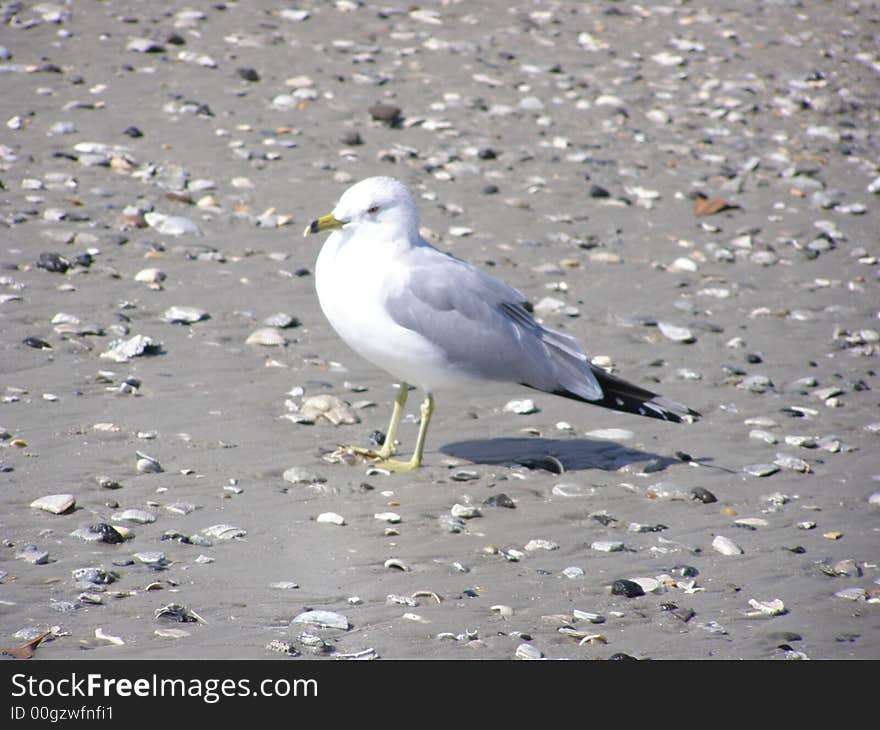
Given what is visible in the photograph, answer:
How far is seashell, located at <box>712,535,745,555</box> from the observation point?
5.18m

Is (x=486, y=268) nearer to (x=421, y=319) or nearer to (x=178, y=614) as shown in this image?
(x=421, y=319)

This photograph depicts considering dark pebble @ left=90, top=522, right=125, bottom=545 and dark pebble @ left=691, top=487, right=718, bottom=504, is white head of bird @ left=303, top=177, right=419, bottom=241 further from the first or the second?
dark pebble @ left=691, top=487, right=718, bottom=504

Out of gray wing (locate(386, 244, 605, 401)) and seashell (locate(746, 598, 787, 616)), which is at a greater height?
gray wing (locate(386, 244, 605, 401))

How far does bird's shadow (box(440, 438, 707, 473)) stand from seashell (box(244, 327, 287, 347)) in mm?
1351

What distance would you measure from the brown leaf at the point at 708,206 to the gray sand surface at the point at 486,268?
6cm

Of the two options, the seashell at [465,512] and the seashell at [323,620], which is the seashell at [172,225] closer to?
the seashell at [465,512]

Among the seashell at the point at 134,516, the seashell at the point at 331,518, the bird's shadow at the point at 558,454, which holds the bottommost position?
the bird's shadow at the point at 558,454

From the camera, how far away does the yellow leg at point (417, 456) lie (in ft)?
19.0

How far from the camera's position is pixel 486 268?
8.32 m

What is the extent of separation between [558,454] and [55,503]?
250cm

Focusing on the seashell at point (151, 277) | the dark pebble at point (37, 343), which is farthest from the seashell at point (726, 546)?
the seashell at point (151, 277)

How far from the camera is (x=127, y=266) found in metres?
7.68

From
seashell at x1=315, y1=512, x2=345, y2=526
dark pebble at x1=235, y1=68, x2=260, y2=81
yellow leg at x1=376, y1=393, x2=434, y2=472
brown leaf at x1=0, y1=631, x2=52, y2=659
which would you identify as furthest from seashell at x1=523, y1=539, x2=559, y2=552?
dark pebble at x1=235, y1=68, x2=260, y2=81

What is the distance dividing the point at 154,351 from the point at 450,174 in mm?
3813
